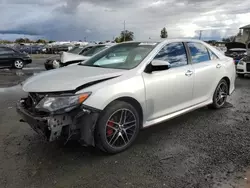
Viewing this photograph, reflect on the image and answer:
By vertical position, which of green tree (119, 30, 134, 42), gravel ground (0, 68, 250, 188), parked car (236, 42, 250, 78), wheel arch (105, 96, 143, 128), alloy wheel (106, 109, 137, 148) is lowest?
gravel ground (0, 68, 250, 188)

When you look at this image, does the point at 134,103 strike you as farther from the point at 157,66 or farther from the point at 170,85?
the point at 170,85

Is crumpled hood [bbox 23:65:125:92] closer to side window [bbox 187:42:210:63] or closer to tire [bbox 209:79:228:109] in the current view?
side window [bbox 187:42:210:63]

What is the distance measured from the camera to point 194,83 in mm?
4332

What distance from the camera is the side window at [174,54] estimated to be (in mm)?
3947

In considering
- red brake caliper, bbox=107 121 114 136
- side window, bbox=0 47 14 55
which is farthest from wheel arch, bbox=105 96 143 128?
side window, bbox=0 47 14 55

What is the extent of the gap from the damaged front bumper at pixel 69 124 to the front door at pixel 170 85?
99cm

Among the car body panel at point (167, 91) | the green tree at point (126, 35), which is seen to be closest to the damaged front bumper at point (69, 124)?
the car body panel at point (167, 91)

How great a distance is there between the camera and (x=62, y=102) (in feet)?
9.48

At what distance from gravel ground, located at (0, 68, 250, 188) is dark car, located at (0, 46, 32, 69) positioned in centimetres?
1152

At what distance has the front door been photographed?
142 inches

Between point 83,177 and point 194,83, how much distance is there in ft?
8.47

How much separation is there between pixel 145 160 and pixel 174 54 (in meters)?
1.93

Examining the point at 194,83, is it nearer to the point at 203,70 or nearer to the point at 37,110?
the point at 203,70

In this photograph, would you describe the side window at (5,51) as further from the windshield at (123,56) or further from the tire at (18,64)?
the windshield at (123,56)
